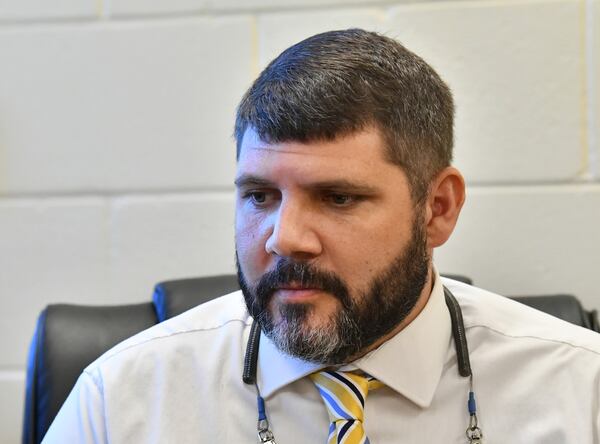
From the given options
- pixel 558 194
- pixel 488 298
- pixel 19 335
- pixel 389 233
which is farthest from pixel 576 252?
pixel 19 335

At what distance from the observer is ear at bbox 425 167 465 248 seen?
1.15 meters

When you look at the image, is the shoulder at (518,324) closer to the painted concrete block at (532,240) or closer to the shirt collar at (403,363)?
the shirt collar at (403,363)

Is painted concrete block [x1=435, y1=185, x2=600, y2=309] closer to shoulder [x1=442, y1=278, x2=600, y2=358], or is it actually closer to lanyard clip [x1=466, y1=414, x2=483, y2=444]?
shoulder [x1=442, y1=278, x2=600, y2=358]

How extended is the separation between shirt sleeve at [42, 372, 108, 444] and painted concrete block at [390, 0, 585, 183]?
929 millimetres

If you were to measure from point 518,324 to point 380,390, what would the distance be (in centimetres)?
27

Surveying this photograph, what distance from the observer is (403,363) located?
43.9 inches

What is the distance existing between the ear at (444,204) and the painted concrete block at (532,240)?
20.6 inches

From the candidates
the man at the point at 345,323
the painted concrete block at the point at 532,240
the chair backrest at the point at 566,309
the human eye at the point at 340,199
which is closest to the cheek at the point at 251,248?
the man at the point at 345,323

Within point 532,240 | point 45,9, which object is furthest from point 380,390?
point 45,9

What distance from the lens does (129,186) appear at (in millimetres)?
1761

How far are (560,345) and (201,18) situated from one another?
1070 mm

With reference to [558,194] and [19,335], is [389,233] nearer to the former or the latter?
[558,194]

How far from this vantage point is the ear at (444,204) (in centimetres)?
115

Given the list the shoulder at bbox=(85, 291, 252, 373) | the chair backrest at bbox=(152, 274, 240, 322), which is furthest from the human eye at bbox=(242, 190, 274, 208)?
the chair backrest at bbox=(152, 274, 240, 322)
